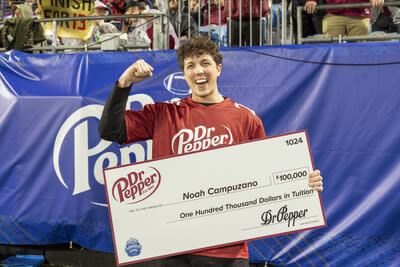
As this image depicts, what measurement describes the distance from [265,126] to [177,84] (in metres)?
0.92

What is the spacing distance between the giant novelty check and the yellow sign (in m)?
3.75

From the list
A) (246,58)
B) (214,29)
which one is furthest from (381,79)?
→ (214,29)

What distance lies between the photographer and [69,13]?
5.98 m

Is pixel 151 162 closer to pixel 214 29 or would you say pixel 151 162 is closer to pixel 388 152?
pixel 388 152

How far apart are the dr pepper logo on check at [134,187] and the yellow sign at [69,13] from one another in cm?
375

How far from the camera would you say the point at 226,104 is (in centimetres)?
271

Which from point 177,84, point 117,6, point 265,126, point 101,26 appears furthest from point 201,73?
point 117,6

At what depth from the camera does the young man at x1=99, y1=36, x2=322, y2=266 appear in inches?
100

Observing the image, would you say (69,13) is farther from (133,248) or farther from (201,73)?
(133,248)

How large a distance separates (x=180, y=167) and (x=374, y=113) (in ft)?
7.34

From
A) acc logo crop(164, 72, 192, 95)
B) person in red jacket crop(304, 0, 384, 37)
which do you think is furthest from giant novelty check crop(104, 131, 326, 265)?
person in red jacket crop(304, 0, 384, 37)

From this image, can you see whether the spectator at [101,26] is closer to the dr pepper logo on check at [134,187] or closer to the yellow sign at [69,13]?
the yellow sign at [69,13]

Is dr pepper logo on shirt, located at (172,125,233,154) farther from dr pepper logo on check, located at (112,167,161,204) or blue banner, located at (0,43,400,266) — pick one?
blue banner, located at (0,43,400,266)

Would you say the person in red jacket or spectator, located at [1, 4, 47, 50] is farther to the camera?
spectator, located at [1, 4, 47, 50]
